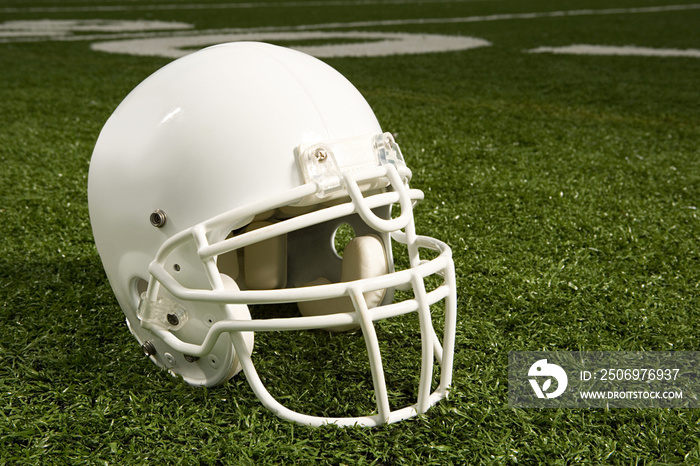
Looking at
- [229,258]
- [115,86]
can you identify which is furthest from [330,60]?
[229,258]

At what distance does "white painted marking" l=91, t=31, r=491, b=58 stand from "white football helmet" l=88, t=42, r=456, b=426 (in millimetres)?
4738

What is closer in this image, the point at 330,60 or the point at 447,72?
the point at 447,72

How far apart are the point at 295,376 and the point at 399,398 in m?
0.24

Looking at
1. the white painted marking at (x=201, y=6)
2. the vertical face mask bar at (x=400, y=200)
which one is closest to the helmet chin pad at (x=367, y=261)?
the vertical face mask bar at (x=400, y=200)

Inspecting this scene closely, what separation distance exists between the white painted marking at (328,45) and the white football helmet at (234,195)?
4738 millimetres

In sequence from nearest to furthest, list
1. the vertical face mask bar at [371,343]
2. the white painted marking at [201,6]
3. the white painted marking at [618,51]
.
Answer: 1. the vertical face mask bar at [371,343]
2. the white painted marking at [618,51]
3. the white painted marking at [201,6]

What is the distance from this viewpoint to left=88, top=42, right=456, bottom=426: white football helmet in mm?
1260

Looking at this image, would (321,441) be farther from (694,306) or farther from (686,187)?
(686,187)

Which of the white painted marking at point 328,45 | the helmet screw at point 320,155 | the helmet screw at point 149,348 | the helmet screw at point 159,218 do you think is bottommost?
the white painted marking at point 328,45

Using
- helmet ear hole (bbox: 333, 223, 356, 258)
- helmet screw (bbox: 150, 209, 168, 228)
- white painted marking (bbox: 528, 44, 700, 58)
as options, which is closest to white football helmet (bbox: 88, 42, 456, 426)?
helmet screw (bbox: 150, 209, 168, 228)

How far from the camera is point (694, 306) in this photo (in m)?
1.86

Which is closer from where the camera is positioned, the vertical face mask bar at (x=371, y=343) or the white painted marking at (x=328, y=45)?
the vertical face mask bar at (x=371, y=343)

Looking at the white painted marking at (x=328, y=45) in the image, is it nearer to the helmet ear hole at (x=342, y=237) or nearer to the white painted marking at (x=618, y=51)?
the white painted marking at (x=618, y=51)

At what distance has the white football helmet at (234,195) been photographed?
1260mm
